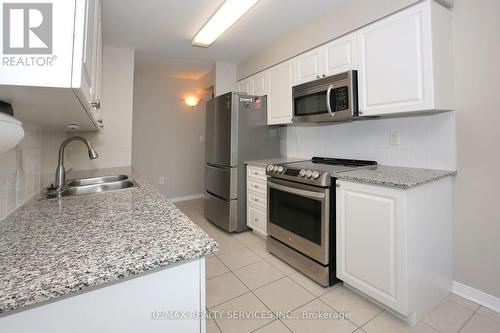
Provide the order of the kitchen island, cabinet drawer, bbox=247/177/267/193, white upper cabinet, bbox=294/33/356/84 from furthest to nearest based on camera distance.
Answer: cabinet drawer, bbox=247/177/267/193 < white upper cabinet, bbox=294/33/356/84 < the kitchen island

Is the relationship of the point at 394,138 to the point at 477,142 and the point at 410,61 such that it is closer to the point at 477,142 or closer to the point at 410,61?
the point at 477,142

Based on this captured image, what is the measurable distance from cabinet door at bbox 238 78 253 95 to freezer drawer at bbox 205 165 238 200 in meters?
1.16

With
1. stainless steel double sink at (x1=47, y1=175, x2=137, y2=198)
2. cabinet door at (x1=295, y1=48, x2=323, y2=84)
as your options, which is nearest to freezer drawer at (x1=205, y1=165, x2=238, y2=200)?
stainless steel double sink at (x1=47, y1=175, x2=137, y2=198)

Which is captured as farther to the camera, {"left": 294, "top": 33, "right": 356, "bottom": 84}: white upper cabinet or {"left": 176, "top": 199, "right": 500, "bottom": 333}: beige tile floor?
{"left": 294, "top": 33, "right": 356, "bottom": 84}: white upper cabinet

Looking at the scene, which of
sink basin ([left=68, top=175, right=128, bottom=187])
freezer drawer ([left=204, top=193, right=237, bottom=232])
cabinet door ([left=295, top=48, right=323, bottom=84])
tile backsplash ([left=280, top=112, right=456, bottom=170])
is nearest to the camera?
tile backsplash ([left=280, top=112, right=456, bottom=170])

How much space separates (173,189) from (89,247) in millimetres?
3963

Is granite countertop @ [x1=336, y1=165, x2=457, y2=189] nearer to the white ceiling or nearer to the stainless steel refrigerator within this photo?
the stainless steel refrigerator

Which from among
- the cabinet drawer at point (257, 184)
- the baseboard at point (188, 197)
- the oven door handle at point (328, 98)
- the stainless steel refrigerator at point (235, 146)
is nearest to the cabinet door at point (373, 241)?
the oven door handle at point (328, 98)

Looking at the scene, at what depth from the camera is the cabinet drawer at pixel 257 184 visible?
258 cm

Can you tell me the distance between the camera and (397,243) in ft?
4.63

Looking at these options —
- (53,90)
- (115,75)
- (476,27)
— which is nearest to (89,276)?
(53,90)

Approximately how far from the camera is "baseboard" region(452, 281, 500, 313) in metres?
1.53

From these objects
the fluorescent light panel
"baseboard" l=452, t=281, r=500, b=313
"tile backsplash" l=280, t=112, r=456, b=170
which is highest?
the fluorescent light panel

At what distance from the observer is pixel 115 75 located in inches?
111
